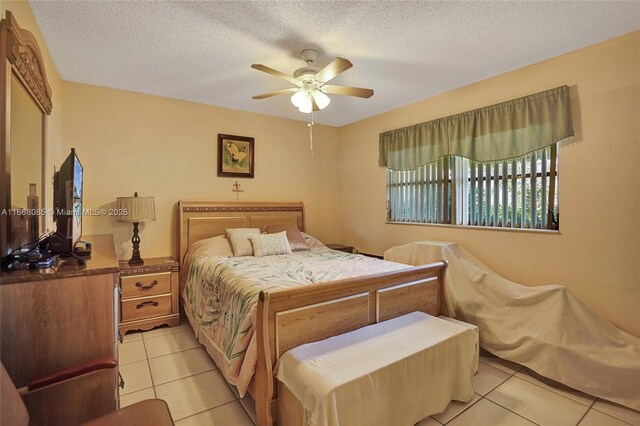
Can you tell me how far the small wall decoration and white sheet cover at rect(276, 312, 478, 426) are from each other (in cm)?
285

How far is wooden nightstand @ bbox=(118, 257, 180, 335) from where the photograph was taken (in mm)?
3082

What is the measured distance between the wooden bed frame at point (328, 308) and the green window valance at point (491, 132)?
4.36ft

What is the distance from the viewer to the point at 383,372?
1573 mm

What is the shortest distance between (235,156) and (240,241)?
1259mm

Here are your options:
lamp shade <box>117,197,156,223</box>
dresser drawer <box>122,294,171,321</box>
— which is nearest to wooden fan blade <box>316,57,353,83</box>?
lamp shade <box>117,197,156,223</box>

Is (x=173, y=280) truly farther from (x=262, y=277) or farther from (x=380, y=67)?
(x=380, y=67)

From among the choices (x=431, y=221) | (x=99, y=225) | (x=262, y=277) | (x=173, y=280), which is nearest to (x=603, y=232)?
(x=431, y=221)

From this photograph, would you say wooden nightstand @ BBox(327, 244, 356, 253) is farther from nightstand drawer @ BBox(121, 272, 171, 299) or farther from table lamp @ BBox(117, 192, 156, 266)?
table lamp @ BBox(117, 192, 156, 266)

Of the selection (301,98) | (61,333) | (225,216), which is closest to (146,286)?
(225,216)

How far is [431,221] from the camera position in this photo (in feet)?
12.1

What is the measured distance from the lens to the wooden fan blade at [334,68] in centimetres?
207

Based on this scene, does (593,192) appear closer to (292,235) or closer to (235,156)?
(292,235)

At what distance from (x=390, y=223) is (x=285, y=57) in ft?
8.09

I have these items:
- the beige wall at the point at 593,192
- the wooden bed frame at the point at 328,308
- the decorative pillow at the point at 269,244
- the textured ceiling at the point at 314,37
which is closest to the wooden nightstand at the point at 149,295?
the decorative pillow at the point at 269,244
